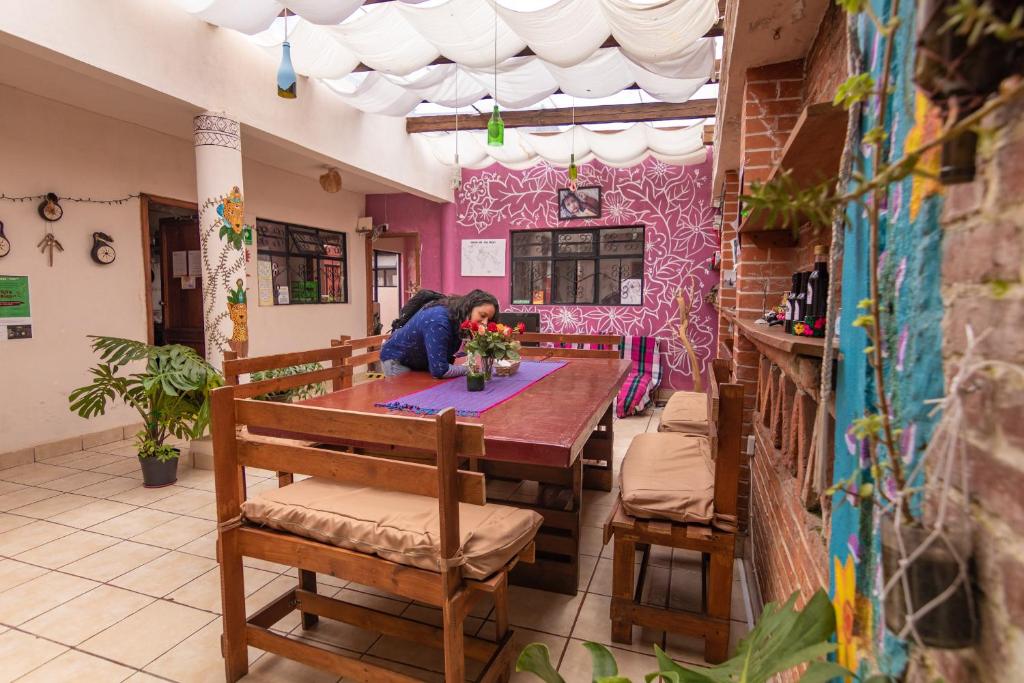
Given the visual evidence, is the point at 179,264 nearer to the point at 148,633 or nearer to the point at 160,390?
the point at 160,390

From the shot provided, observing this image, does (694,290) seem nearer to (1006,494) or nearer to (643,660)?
(643,660)

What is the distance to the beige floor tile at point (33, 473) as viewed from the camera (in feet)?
11.7

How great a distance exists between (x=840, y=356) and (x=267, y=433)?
5.50ft

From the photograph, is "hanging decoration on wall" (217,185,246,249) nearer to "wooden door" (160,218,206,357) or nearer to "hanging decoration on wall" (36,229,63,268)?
"hanging decoration on wall" (36,229,63,268)

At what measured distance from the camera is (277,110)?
420 centimetres

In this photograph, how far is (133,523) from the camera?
2920 millimetres

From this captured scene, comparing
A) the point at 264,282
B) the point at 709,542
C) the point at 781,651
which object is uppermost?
the point at 264,282

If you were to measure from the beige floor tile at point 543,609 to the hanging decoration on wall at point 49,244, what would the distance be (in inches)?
167

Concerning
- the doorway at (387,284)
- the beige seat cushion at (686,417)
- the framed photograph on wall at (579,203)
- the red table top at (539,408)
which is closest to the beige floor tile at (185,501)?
the red table top at (539,408)

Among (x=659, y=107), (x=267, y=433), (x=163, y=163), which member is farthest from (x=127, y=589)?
(x=659, y=107)

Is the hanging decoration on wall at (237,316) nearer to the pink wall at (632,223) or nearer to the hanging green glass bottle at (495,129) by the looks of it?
the hanging green glass bottle at (495,129)

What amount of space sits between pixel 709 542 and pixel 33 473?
174 inches

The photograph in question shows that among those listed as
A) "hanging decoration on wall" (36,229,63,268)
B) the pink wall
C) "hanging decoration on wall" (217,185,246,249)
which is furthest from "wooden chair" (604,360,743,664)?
the pink wall

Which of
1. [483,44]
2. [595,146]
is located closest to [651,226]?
[595,146]
